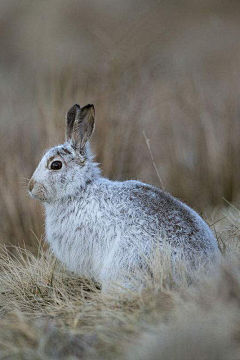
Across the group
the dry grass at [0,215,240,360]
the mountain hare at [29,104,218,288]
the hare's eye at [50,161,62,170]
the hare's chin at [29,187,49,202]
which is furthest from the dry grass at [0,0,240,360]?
the hare's eye at [50,161,62,170]

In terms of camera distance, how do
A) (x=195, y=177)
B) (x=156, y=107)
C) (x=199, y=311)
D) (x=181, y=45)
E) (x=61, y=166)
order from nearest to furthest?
1. (x=199, y=311)
2. (x=61, y=166)
3. (x=195, y=177)
4. (x=156, y=107)
5. (x=181, y=45)

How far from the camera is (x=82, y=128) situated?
4910mm

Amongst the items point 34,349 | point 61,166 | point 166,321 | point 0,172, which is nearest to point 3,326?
point 34,349

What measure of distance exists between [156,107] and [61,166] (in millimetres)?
4153

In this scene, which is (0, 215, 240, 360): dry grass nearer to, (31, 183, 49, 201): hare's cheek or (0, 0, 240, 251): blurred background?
(31, 183, 49, 201): hare's cheek

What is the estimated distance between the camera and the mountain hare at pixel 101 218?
4223 mm

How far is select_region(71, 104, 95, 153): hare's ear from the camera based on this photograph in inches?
192

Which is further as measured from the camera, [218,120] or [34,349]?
[218,120]

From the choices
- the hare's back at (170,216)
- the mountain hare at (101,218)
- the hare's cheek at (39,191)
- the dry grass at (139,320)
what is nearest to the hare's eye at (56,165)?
the mountain hare at (101,218)

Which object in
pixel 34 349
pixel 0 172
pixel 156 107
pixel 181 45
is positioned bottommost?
pixel 34 349

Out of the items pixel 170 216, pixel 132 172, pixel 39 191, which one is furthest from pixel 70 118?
pixel 132 172

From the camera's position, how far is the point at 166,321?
3.46 metres

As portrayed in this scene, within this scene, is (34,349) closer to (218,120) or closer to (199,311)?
(199,311)

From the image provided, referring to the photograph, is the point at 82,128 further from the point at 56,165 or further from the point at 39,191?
the point at 39,191
